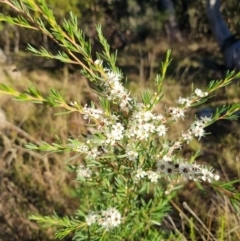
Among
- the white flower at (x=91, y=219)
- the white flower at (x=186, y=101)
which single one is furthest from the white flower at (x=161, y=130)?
the white flower at (x=91, y=219)

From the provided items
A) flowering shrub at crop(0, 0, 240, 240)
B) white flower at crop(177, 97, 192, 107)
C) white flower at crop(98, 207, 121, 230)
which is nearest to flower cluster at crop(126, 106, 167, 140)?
flowering shrub at crop(0, 0, 240, 240)

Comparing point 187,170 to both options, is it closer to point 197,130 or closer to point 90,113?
Answer: point 197,130

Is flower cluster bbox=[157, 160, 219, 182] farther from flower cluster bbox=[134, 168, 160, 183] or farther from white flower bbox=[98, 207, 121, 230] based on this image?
white flower bbox=[98, 207, 121, 230]

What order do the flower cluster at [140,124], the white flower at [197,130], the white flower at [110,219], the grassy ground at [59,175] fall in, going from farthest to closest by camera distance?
the grassy ground at [59,175]
the white flower at [110,219]
the white flower at [197,130]
the flower cluster at [140,124]

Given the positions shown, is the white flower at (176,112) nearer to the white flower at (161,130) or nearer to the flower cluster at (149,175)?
the white flower at (161,130)

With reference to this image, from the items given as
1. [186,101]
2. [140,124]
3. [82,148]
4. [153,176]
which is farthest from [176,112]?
[82,148]

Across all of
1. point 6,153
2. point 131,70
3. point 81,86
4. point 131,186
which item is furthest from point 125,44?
point 131,186

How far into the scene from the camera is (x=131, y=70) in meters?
10.5

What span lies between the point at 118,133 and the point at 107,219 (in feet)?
1.78

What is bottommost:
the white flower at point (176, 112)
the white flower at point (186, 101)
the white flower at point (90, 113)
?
the white flower at point (90, 113)

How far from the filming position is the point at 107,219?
202 centimetres

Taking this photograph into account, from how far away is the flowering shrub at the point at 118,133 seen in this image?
1.56 meters

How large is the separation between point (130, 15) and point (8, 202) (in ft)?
42.5

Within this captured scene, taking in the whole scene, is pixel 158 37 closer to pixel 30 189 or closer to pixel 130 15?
pixel 130 15
